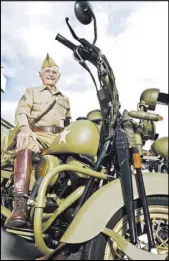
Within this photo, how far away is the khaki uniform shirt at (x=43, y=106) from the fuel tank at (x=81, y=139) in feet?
1.48

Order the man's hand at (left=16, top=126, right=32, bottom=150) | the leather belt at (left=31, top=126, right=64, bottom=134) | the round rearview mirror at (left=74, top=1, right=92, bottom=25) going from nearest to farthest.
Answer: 1. the round rearview mirror at (left=74, top=1, right=92, bottom=25)
2. the man's hand at (left=16, top=126, right=32, bottom=150)
3. the leather belt at (left=31, top=126, right=64, bottom=134)

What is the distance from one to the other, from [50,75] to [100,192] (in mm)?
1444

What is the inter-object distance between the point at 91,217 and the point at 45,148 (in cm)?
102

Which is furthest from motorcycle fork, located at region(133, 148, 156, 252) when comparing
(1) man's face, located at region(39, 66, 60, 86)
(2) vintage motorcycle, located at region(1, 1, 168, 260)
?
(1) man's face, located at region(39, 66, 60, 86)

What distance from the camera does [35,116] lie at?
2.47 m

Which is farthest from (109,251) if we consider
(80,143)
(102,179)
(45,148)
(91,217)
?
(45,148)

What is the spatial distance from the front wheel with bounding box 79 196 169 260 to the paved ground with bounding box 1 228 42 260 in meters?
1.63

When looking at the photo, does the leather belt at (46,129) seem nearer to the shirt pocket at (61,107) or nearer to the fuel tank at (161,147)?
the shirt pocket at (61,107)

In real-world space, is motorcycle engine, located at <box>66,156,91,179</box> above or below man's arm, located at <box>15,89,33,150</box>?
below

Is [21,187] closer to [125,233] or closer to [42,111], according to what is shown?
[42,111]

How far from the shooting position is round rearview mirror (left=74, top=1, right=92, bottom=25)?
167cm

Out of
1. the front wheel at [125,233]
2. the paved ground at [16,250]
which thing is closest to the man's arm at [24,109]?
the front wheel at [125,233]

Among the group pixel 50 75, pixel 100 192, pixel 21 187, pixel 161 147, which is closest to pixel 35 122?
pixel 50 75

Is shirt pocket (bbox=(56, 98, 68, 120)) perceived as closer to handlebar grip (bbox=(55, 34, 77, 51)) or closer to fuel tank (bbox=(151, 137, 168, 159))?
handlebar grip (bbox=(55, 34, 77, 51))
